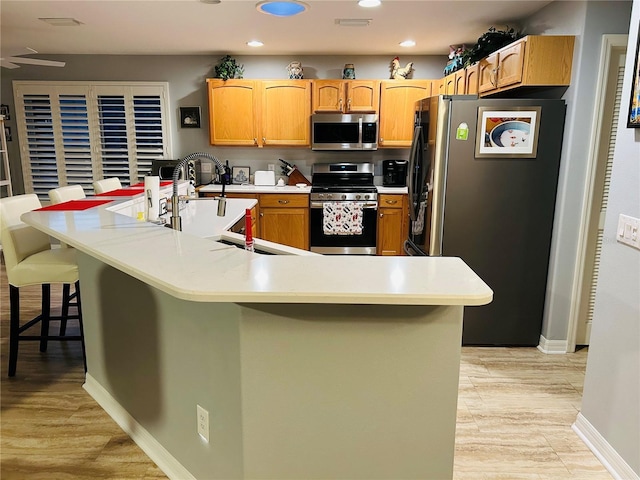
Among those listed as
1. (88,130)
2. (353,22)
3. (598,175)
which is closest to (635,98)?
(598,175)

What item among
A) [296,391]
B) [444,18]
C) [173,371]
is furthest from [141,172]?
[296,391]

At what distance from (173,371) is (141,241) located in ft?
1.78

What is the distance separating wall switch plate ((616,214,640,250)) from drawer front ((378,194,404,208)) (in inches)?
124

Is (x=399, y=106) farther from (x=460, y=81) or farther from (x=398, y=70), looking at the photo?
(x=460, y=81)

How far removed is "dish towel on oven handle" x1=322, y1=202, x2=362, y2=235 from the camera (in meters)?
5.06

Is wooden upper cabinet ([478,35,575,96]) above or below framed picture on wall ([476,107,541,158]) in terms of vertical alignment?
above

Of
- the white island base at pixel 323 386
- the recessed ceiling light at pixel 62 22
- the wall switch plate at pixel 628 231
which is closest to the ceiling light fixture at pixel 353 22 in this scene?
Result: the recessed ceiling light at pixel 62 22

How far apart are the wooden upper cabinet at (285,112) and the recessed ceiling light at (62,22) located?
6.33 feet

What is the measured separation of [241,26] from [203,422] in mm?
3404

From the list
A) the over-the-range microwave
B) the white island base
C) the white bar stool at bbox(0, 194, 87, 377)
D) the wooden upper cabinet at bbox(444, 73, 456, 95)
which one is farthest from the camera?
the over-the-range microwave

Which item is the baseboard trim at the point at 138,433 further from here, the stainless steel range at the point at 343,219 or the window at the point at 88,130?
the window at the point at 88,130

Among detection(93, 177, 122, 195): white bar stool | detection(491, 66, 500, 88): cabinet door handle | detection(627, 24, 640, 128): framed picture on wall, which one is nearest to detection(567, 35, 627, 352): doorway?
detection(491, 66, 500, 88): cabinet door handle

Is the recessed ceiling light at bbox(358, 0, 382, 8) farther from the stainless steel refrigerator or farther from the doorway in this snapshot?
the doorway

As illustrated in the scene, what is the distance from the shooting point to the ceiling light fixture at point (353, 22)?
373cm
